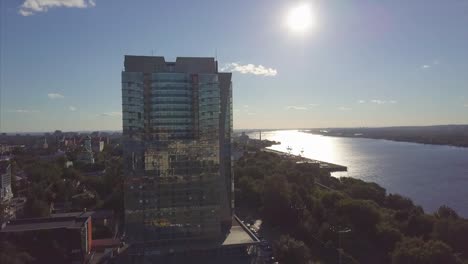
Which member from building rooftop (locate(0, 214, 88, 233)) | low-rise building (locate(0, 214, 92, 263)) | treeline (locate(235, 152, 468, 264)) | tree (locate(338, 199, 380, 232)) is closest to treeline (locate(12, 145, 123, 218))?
building rooftop (locate(0, 214, 88, 233))

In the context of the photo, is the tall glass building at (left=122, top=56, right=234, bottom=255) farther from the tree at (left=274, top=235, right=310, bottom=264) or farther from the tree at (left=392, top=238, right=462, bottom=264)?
the tree at (left=392, top=238, right=462, bottom=264)

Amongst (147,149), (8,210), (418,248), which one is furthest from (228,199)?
(8,210)

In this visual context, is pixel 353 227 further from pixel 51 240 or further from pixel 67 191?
pixel 67 191

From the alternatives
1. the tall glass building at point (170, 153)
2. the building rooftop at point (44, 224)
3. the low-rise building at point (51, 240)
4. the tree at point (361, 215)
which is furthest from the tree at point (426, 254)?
the building rooftop at point (44, 224)

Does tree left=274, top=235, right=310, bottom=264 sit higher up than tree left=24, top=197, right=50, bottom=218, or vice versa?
tree left=24, top=197, right=50, bottom=218

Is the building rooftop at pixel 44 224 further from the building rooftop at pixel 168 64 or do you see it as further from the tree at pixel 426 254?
the tree at pixel 426 254

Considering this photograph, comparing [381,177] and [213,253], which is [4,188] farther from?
[381,177]

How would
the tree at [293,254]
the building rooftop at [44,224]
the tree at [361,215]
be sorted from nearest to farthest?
the tree at [293,254] → the building rooftop at [44,224] → the tree at [361,215]
